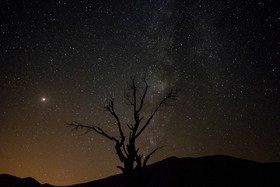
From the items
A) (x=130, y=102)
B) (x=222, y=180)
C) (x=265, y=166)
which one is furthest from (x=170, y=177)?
(x=130, y=102)

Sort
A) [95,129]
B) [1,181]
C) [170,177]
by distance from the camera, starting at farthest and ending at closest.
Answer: [1,181]
[170,177]
[95,129]

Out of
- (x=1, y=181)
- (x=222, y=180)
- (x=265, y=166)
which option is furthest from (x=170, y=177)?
(x=1, y=181)

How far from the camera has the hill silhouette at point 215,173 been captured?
63.3 ft

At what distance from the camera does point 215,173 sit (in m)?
22.7

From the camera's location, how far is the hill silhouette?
19297mm

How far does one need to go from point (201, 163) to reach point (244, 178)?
7319 mm

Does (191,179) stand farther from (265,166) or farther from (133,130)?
(133,130)

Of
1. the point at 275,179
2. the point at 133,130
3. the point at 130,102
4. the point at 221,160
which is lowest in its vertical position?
the point at 275,179

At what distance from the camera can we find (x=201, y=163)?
2661 centimetres

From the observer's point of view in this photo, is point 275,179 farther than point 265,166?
No

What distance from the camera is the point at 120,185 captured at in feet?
97.2

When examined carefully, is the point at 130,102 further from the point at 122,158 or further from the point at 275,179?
the point at 275,179

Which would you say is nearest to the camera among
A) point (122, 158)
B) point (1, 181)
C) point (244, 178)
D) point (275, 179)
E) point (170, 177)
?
point (122, 158)

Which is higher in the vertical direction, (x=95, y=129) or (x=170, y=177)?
(x=95, y=129)
